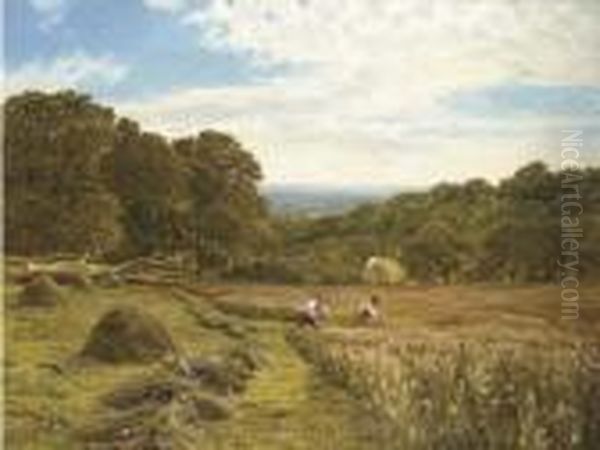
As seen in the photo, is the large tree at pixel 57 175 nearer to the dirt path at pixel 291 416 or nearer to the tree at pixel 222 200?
the tree at pixel 222 200

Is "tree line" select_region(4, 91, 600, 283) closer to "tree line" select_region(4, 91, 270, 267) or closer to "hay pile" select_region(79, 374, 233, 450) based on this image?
"tree line" select_region(4, 91, 270, 267)

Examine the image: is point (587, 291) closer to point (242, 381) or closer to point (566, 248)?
point (566, 248)

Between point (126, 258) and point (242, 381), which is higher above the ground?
point (126, 258)

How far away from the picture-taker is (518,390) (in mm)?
3773

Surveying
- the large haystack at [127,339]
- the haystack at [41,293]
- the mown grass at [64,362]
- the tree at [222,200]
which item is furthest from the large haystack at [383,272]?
the haystack at [41,293]

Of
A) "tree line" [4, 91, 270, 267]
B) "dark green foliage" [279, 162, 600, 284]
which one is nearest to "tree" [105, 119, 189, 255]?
"tree line" [4, 91, 270, 267]

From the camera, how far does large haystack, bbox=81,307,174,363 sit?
3.60 meters

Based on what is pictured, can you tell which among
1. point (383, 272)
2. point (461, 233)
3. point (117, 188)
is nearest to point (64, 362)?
point (117, 188)

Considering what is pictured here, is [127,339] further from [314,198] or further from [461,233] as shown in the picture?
[461,233]

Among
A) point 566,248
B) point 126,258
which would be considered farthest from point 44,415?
point 566,248

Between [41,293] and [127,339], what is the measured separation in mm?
198

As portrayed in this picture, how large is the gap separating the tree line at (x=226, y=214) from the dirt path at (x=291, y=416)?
8.5 inches

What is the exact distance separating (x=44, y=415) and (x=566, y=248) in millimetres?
1188

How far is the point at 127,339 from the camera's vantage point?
11.8ft
